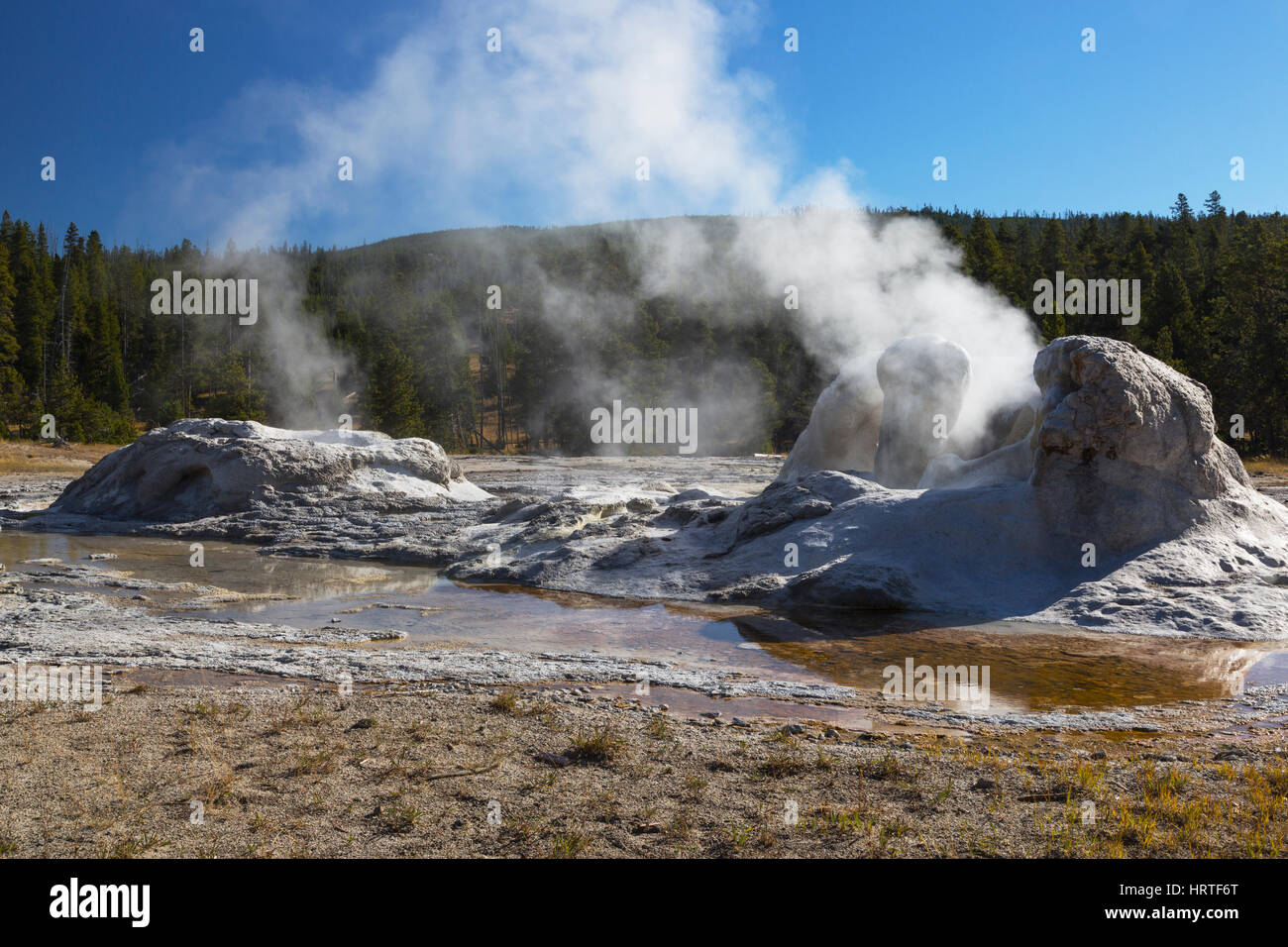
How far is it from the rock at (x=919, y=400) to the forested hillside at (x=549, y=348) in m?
29.3

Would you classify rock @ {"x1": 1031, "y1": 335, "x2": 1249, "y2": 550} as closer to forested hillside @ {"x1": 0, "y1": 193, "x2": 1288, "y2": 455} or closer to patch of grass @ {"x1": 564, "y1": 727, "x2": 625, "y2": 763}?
patch of grass @ {"x1": 564, "y1": 727, "x2": 625, "y2": 763}

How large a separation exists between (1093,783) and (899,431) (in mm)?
11128

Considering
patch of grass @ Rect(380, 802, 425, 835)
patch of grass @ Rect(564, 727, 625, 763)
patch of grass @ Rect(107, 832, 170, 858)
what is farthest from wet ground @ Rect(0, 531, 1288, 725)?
patch of grass @ Rect(107, 832, 170, 858)

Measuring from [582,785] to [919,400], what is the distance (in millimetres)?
11831

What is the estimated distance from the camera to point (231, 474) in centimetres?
1656

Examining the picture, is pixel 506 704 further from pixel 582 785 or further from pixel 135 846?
pixel 135 846

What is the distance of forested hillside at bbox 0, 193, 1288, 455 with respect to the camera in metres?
41.5

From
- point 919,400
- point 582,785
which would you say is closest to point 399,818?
point 582,785

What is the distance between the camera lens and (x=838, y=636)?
27.6 feet

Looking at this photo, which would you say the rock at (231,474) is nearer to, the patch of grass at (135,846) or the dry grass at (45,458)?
the dry grass at (45,458)

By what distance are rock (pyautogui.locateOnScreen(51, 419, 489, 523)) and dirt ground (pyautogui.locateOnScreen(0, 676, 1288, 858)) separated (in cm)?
1153

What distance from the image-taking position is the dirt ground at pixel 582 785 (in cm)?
366
